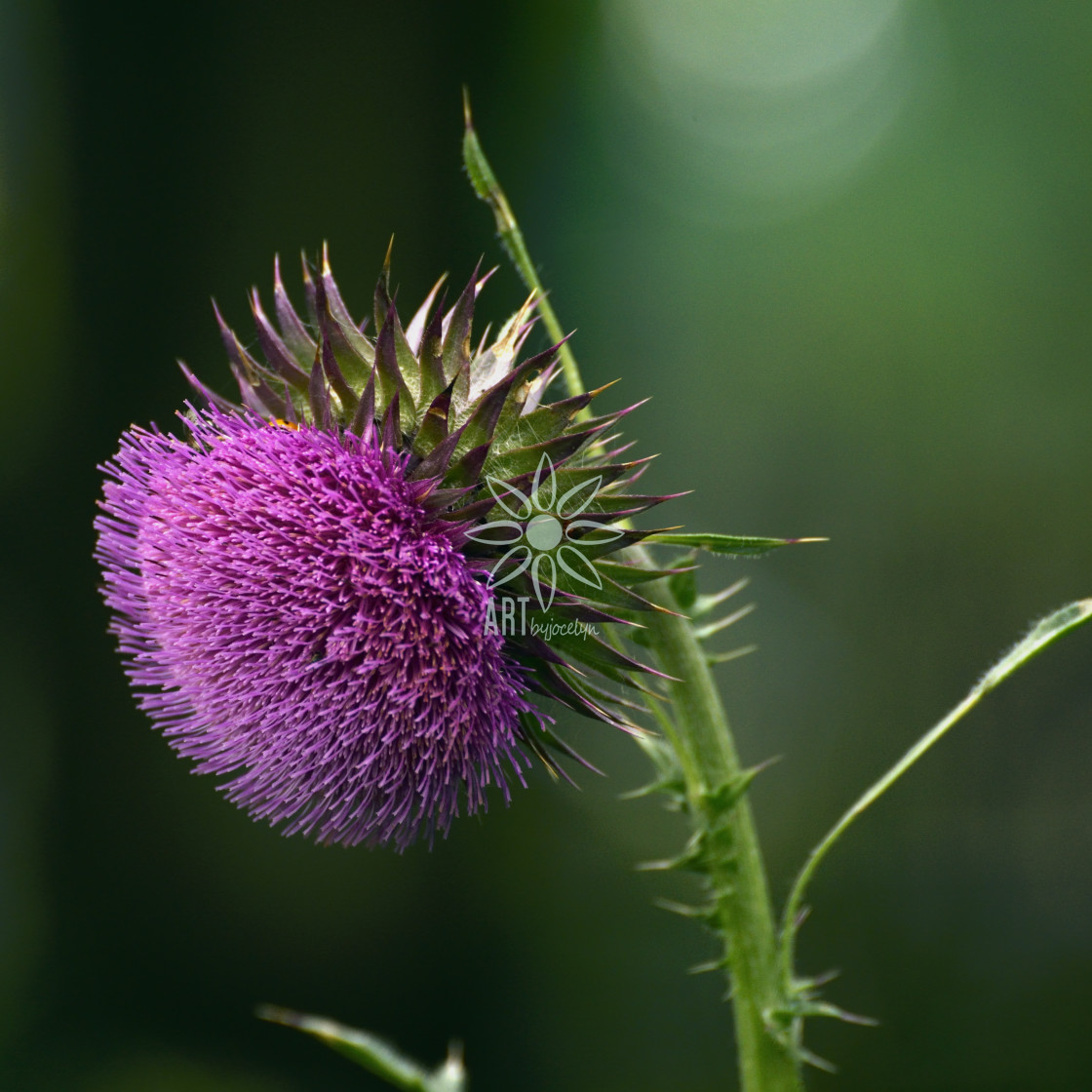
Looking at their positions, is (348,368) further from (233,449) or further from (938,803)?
(938,803)

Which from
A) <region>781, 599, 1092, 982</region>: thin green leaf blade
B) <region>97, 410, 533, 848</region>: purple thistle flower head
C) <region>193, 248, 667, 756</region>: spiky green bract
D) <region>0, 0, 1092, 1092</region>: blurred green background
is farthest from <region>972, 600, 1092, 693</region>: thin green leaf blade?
<region>0, 0, 1092, 1092</region>: blurred green background

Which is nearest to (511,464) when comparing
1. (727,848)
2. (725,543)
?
(725,543)

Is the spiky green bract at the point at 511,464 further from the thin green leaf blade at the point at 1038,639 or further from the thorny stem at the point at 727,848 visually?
the thin green leaf blade at the point at 1038,639

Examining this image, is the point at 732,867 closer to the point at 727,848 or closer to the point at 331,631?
the point at 727,848

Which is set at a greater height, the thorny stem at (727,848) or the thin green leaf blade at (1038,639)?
the thin green leaf blade at (1038,639)

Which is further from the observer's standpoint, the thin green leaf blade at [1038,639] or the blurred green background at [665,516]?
the blurred green background at [665,516]

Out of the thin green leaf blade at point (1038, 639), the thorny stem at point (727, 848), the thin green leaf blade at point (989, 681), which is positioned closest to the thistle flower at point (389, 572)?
the thorny stem at point (727, 848)

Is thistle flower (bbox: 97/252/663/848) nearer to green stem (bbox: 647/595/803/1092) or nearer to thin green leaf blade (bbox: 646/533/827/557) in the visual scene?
thin green leaf blade (bbox: 646/533/827/557)
